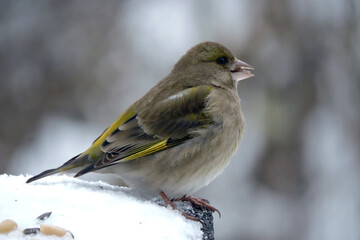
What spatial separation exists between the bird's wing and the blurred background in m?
3.64

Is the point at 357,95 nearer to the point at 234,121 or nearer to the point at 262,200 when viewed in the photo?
the point at 262,200

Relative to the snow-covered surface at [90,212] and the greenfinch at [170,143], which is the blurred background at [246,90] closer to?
the greenfinch at [170,143]

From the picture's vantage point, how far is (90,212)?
9.36ft

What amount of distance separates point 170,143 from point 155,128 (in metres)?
0.15

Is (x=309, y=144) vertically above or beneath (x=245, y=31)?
beneath

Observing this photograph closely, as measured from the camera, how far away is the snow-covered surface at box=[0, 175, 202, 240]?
8.73 feet

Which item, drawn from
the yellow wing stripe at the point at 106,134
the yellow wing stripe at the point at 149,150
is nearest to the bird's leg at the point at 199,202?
the yellow wing stripe at the point at 149,150

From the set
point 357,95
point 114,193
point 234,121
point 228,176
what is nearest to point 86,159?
point 114,193

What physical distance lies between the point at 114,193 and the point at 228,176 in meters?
4.24

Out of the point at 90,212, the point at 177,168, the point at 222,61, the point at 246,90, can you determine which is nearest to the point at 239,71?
the point at 222,61

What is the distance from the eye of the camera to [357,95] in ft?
26.3

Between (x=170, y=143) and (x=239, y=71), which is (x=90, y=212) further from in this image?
(x=239, y=71)

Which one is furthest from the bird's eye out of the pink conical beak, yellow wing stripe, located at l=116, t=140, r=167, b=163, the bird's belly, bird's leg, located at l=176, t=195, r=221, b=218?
bird's leg, located at l=176, t=195, r=221, b=218

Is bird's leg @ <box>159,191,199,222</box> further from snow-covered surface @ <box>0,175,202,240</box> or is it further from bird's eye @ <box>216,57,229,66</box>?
bird's eye @ <box>216,57,229,66</box>
